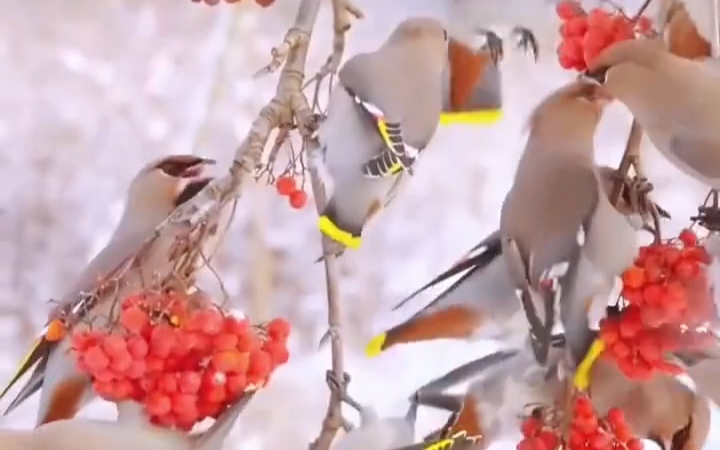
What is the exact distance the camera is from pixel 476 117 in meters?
1.02

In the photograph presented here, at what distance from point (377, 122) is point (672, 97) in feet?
0.77

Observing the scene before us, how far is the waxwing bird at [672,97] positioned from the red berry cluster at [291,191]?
27 centimetres

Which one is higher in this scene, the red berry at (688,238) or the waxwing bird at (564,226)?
the waxwing bird at (564,226)

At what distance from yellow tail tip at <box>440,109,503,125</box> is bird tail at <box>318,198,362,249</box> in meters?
0.13

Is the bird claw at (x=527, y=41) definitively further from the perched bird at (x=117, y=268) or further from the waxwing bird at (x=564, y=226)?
the perched bird at (x=117, y=268)

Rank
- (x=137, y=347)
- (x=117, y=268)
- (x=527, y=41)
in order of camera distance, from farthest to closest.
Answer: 1. (x=527, y=41)
2. (x=117, y=268)
3. (x=137, y=347)

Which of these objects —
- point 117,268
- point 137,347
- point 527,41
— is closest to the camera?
point 137,347

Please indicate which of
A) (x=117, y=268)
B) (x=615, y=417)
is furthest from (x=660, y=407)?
(x=117, y=268)

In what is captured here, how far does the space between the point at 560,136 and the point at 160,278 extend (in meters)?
0.36

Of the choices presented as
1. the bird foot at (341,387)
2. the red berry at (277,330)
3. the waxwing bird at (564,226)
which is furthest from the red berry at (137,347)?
the waxwing bird at (564,226)

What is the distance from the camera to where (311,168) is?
95 centimetres

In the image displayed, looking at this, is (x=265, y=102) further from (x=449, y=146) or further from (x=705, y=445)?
(x=705, y=445)

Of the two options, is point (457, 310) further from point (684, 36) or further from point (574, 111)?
point (684, 36)

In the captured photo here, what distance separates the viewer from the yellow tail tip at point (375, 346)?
3.30 feet
